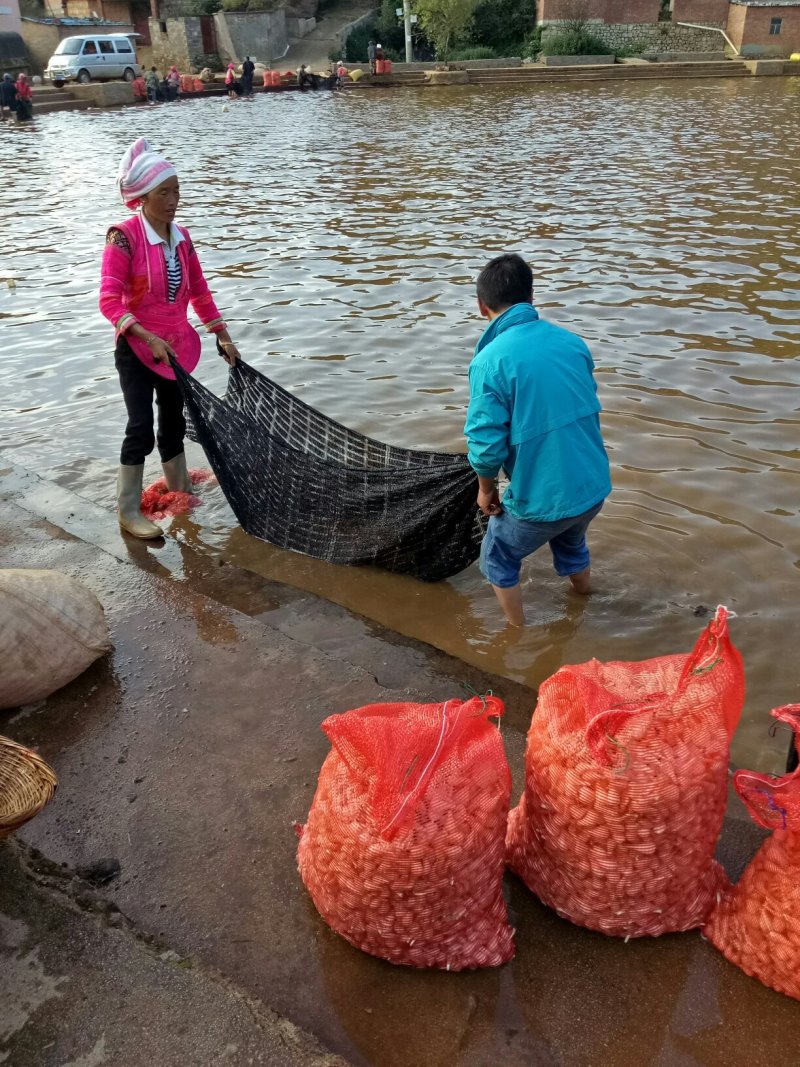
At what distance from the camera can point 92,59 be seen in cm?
3578

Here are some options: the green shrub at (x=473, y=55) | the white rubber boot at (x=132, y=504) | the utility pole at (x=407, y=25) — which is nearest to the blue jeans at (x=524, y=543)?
the white rubber boot at (x=132, y=504)

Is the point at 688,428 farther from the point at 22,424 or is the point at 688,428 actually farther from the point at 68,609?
the point at 22,424

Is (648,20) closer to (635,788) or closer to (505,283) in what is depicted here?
(505,283)

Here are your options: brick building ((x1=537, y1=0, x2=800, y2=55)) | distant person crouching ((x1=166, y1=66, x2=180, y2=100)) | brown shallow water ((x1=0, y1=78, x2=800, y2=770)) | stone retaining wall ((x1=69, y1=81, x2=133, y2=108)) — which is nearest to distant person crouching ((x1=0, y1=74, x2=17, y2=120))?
stone retaining wall ((x1=69, y1=81, x2=133, y2=108))

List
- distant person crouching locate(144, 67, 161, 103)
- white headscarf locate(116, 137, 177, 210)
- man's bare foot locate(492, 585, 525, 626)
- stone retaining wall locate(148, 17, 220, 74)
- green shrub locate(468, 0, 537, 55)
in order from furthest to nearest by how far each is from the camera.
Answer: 1. green shrub locate(468, 0, 537, 55)
2. stone retaining wall locate(148, 17, 220, 74)
3. distant person crouching locate(144, 67, 161, 103)
4. white headscarf locate(116, 137, 177, 210)
5. man's bare foot locate(492, 585, 525, 626)

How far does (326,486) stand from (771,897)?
2853 mm

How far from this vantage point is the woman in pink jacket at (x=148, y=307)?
394cm

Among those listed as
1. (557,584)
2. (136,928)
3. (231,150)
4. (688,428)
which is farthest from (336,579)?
(231,150)

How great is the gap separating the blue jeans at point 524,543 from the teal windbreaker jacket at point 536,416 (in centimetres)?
8

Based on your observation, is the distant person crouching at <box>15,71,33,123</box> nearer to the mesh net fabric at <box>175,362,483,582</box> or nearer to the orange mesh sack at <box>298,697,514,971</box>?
the mesh net fabric at <box>175,362,483,582</box>

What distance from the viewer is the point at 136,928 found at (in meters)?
2.11

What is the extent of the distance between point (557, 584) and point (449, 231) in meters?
8.51

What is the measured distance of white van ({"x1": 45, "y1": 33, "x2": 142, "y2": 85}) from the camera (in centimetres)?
3522

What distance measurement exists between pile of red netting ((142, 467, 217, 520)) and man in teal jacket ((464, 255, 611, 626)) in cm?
244
